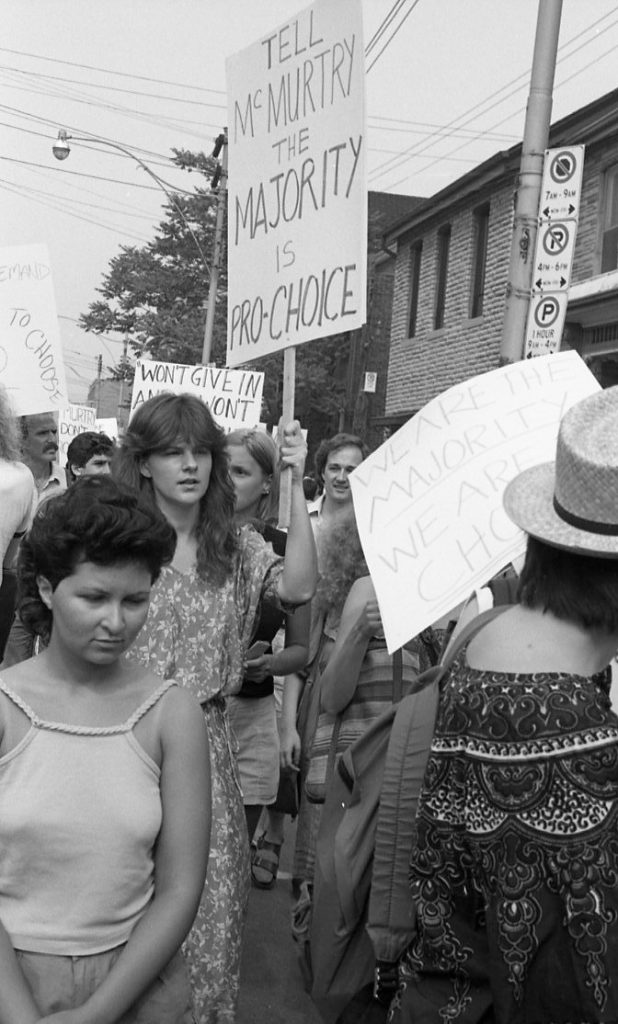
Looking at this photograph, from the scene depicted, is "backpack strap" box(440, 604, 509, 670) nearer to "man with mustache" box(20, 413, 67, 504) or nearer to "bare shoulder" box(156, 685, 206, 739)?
"bare shoulder" box(156, 685, 206, 739)

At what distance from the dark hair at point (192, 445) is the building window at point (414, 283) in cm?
1992

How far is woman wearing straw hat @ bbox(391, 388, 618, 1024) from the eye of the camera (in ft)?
5.70

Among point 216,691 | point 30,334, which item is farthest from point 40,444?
point 216,691

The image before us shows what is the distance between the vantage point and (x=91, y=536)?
2264 mm

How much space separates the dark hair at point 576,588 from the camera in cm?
187

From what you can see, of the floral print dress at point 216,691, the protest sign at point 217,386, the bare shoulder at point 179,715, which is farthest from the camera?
the protest sign at point 217,386

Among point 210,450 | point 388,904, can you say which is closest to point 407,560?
point 388,904

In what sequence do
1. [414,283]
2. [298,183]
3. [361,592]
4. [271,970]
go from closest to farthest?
[361,592] < [298,183] < [271,970] < [414,283]

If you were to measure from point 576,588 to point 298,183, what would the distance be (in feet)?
9.68

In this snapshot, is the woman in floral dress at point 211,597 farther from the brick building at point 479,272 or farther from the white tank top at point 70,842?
the brick building at point 479,272

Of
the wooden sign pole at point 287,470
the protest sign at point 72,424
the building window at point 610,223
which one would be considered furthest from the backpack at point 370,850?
the building window at point 610,223

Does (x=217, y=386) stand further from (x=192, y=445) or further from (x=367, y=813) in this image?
(x=367, y=813)

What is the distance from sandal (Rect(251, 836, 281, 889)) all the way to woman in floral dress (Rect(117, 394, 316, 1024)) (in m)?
2.50

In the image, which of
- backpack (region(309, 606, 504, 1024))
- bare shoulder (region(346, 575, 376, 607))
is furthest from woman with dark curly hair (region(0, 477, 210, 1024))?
bare shoulder (region(346, 575, 376, 607))
